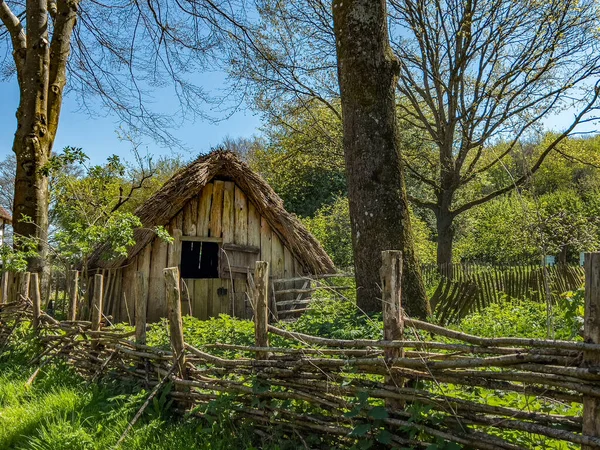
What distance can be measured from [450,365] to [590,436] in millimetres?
669

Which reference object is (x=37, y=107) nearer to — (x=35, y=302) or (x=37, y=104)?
(x=37, y=104)

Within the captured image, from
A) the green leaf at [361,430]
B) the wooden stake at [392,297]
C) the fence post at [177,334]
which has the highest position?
the wooden stake at [392,297]

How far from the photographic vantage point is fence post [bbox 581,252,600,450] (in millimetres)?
2062

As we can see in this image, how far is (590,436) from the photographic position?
6.72 ft

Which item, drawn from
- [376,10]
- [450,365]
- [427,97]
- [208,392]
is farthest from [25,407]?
[427,97]

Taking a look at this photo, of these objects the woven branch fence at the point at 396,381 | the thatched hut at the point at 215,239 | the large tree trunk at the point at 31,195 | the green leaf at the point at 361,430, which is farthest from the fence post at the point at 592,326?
the large tree trunk at the point at 31,195

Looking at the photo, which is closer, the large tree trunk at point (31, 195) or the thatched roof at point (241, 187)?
the large tree trunk at point (31, 195)

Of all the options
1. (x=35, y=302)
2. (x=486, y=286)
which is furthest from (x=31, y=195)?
(x=486, y=286)

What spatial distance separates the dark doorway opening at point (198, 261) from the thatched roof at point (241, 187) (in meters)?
2.99

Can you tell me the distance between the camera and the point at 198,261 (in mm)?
13062

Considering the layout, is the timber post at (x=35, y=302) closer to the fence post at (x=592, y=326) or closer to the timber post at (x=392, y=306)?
the timber post at (x=392, y=306)

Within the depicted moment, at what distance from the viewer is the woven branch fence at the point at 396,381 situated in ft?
7.17

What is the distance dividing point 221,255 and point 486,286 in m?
6.30

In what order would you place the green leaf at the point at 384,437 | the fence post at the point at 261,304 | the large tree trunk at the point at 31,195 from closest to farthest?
the green leaf at the point at 384,437 → the fence post at the point at 261,304 → the large tree trunk at the point at 31,195
